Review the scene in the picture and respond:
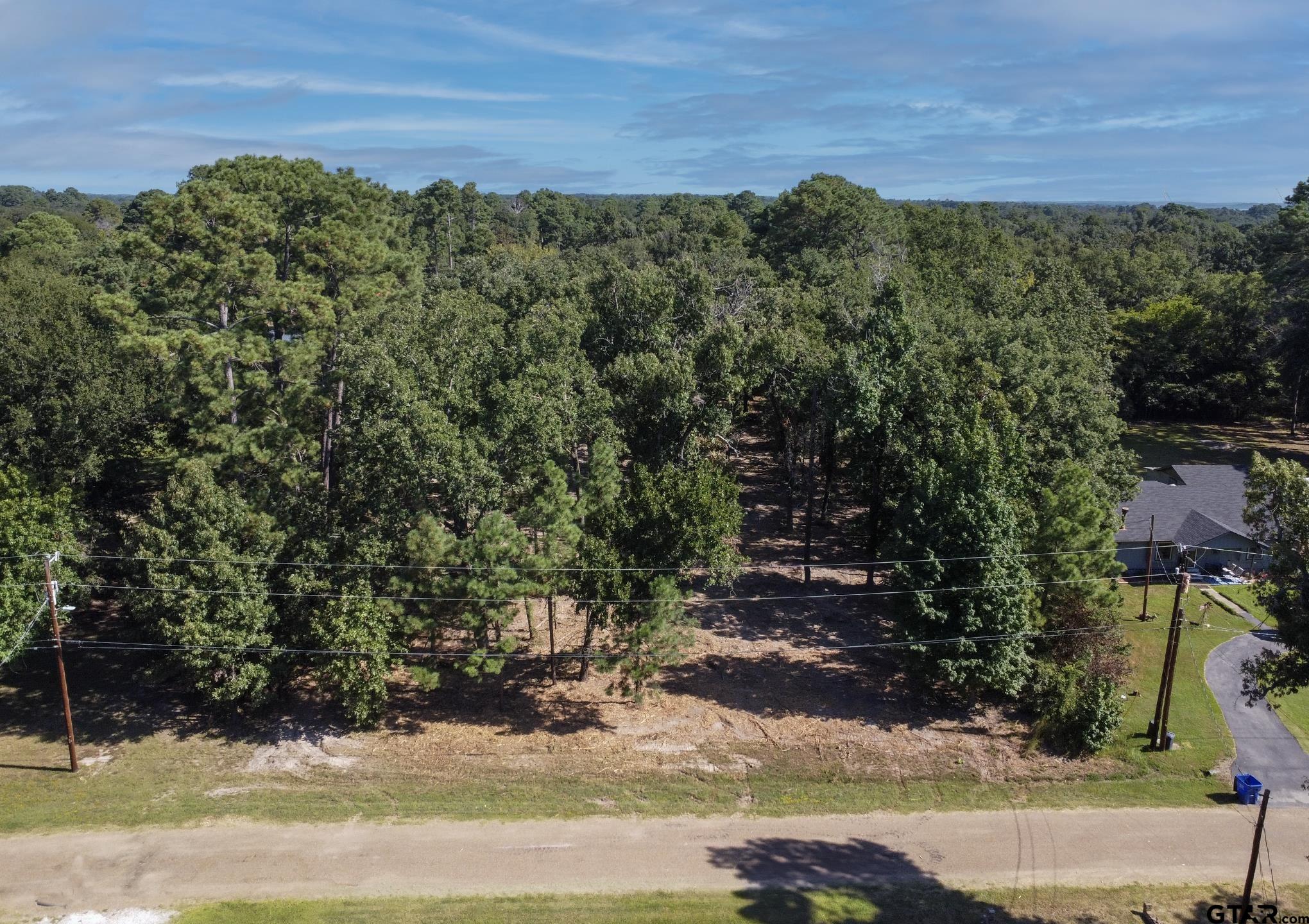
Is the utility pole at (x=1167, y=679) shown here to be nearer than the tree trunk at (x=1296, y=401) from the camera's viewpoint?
Yes

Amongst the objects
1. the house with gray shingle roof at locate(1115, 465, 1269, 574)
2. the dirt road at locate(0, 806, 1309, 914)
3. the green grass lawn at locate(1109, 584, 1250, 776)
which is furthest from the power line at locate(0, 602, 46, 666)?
the house with gray shingle roof at locate(1115, 465, 1269, 574)

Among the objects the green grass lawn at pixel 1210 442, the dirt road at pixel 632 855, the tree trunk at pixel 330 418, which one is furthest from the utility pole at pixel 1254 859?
the green grass lawn at pixel 1210 442

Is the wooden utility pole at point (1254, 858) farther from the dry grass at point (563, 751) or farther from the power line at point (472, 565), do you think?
the power line at point (472, 565)

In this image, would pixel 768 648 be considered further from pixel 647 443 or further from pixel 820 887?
pixel 820 887

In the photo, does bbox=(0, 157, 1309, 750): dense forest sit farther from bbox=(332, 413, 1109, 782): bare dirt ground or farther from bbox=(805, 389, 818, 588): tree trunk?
bbox=(332, 413, 1109, 782): bare dirt ground

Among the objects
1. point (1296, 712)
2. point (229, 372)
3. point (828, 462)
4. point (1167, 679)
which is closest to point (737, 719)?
point (1167, 679)

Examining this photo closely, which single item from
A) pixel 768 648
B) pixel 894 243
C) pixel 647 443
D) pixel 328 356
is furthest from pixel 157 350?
pixel 894 243

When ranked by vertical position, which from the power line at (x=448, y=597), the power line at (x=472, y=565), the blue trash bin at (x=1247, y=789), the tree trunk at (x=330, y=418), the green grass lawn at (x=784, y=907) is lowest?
the green grass lawn at (x=784, y=907)
